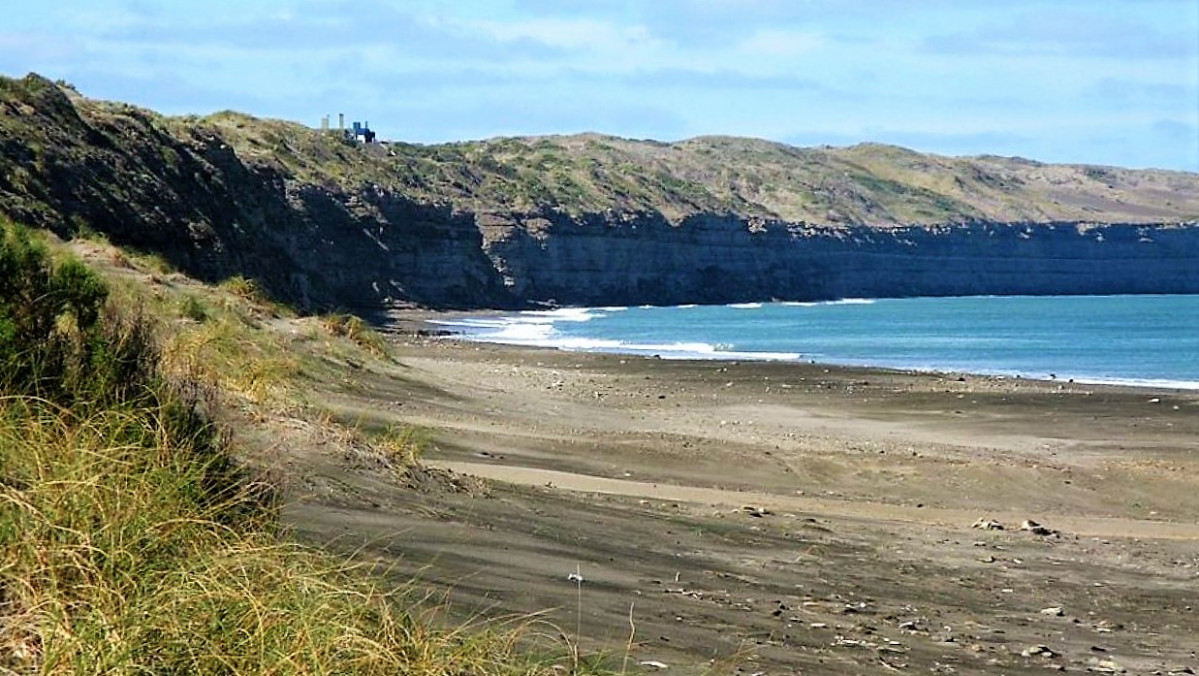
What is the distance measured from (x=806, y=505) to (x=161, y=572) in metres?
11.1

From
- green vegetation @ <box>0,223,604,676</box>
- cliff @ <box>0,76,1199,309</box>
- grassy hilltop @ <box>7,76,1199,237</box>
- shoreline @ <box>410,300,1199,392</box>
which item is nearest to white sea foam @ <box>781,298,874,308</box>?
cliff @ <box>0,76,1199,309</box>

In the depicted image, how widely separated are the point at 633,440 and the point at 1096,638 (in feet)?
37.7

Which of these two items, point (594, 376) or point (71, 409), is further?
point (594, 376)

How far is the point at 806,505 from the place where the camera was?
16.1 meters

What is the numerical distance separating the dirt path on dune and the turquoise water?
967 inches

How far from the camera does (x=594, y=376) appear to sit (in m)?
37.5

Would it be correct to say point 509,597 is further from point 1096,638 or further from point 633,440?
point 633,440

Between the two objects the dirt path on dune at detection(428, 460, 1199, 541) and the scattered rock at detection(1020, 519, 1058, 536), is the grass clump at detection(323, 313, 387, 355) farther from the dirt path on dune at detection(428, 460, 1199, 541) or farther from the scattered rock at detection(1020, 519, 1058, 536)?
the scattered rock at detection(1020, 519, 1058, 536)

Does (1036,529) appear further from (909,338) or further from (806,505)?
(909,338)

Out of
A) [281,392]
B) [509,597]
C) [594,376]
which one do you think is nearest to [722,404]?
[594,376]

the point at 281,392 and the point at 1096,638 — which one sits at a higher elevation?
the point at 281,392

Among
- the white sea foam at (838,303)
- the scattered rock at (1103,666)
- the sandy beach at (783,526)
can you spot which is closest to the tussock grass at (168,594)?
the sandy beach at (783,526)

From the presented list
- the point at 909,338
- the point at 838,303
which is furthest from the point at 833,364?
the point at 838,303

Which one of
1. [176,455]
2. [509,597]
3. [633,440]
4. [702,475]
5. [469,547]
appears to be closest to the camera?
[176,455]
